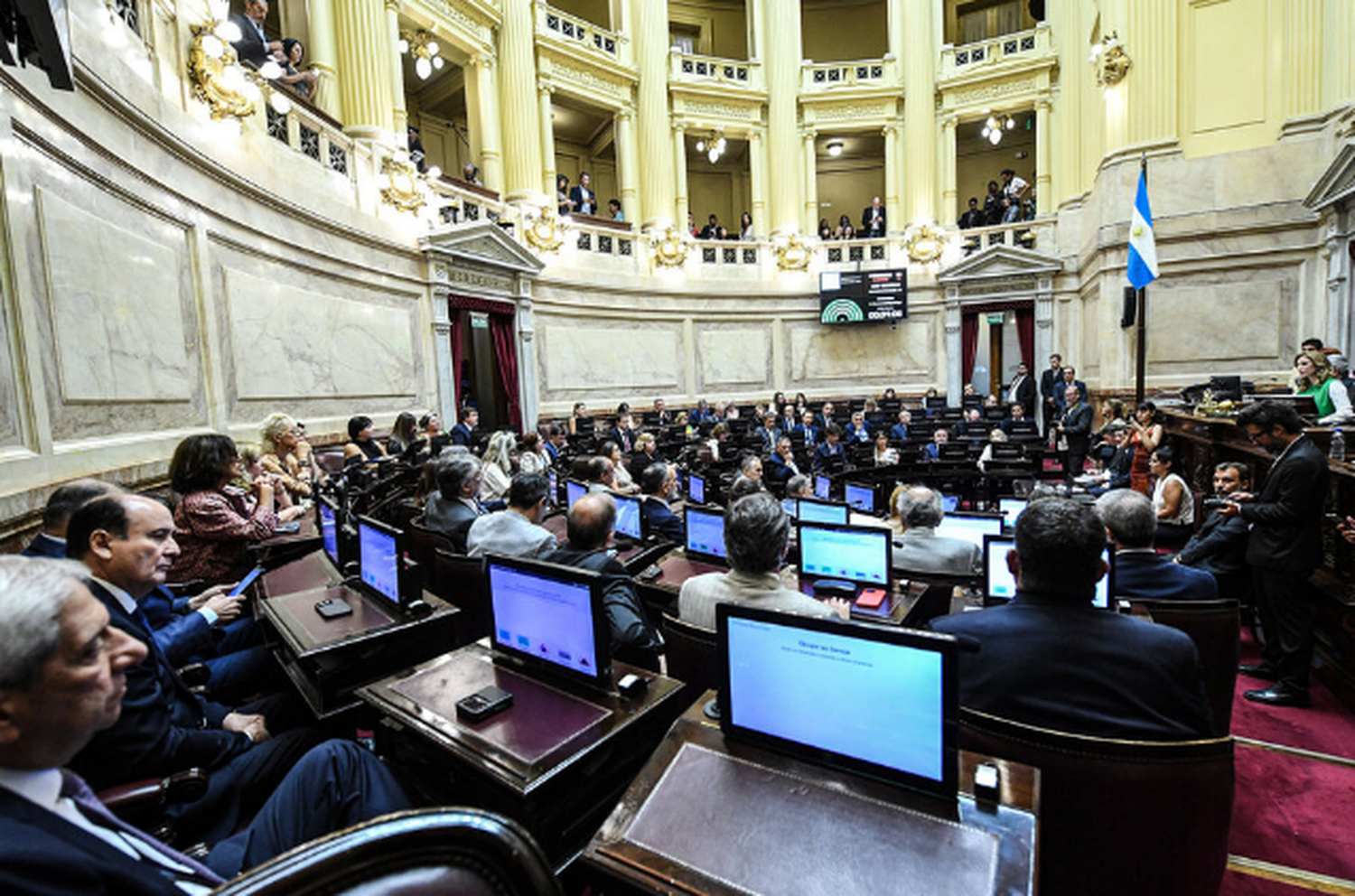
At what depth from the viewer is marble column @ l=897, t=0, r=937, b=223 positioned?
14.5m

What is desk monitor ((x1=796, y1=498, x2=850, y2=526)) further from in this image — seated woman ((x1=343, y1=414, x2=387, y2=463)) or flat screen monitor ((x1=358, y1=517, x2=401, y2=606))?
seated woman ((x1=343, y1=414, x2=387, y2=463))

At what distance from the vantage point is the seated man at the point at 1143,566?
2.46 metres

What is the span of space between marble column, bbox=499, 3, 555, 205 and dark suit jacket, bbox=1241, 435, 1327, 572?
11095mm

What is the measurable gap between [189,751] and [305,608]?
88 centimetres

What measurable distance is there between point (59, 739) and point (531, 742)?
2.97 feet

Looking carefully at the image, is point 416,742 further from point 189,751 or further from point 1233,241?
point 1233,241

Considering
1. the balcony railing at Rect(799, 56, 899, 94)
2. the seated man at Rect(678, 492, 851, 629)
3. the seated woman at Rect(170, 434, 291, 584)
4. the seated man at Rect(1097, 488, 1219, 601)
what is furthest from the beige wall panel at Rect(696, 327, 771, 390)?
the seated man at Rect(678, 492, 851, 629)

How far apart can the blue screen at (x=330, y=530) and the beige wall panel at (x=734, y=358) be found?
1112 cm

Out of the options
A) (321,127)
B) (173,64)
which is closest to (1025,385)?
(321,127)

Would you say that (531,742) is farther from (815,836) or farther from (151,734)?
(151,734)

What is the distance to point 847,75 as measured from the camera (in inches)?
593

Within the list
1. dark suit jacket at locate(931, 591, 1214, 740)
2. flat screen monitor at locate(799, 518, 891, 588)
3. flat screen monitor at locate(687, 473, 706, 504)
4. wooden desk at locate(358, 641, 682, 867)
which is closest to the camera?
dark suit jacket at locate(931, 591, 1214, 740)

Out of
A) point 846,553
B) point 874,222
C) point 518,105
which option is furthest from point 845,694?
point 874,222

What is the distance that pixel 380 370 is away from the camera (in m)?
8.18
